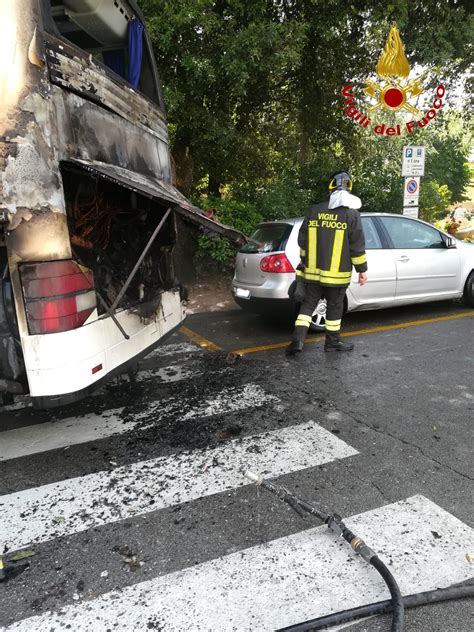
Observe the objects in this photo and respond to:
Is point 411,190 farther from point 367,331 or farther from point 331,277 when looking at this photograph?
point 331,277

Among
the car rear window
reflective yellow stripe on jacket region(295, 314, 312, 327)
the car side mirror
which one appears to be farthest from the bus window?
the car side mirror

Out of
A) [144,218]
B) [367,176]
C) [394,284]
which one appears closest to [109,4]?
[144,218]

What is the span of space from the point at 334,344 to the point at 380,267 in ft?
5.30

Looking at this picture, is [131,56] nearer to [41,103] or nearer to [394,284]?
[41,103]

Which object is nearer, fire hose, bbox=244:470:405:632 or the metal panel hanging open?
fire hose, bbox=244:470:405:632

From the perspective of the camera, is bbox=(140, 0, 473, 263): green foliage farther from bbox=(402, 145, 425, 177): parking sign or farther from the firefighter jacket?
the firefighter jacket

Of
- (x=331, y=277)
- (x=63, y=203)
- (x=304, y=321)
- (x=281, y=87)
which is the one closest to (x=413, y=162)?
(x=281, y=87)

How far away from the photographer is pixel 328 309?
5.58 meters

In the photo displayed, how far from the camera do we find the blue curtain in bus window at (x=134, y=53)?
4480mm

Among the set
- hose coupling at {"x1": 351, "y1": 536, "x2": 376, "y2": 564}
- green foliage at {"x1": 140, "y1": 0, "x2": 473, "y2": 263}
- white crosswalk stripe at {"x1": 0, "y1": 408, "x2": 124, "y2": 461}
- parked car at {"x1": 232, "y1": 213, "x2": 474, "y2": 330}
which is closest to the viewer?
hose coupling at {"x1": 351, "y1": 536, "x2": 376, "y2": 564}

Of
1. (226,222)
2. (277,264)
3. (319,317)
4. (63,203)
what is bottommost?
(319,317)

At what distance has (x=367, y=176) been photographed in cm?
1165

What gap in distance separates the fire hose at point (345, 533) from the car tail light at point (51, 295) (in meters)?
1.50

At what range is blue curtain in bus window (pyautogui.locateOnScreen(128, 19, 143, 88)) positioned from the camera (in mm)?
4480
